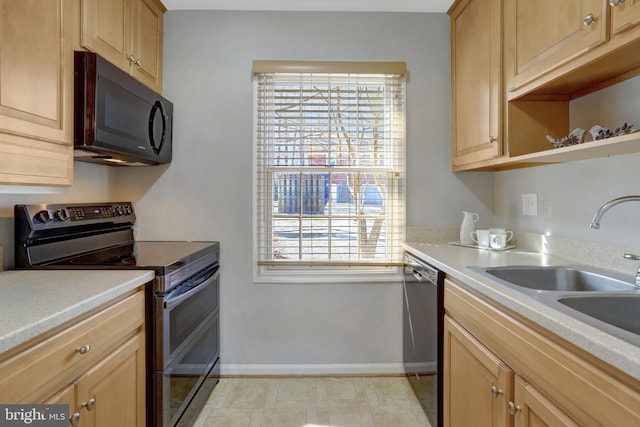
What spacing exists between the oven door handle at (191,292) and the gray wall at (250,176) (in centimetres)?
19

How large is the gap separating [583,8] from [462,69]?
977 millimetres

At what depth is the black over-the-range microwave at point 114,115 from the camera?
1429mm

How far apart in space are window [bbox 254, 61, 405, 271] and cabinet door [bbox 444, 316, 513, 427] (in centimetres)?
85

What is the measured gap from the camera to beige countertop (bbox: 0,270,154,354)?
838 millimetres

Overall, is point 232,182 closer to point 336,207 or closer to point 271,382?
point 336,207

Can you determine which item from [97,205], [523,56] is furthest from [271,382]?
[523,56]

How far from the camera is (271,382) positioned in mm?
2229

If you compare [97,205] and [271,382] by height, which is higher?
[97,205]

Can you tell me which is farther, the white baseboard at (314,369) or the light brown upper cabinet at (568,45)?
the white baseboard at (314,369)

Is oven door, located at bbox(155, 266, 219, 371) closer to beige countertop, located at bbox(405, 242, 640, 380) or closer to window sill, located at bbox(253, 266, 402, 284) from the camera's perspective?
window sill, located at bbox(253, 266, 402, 284)

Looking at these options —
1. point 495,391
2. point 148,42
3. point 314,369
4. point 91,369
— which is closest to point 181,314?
point 91,369

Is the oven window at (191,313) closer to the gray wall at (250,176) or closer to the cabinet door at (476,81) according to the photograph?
the gray wall at (250,176)

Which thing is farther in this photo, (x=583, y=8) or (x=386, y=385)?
(x=386, y=385)

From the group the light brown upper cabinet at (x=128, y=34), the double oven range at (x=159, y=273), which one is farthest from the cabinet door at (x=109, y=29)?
the double oven range at (x=159, y=273)
